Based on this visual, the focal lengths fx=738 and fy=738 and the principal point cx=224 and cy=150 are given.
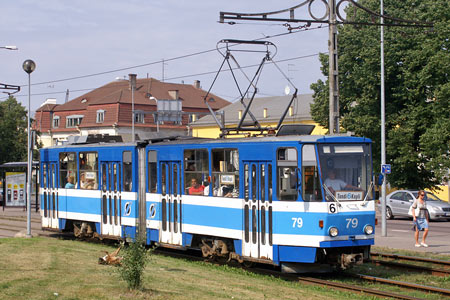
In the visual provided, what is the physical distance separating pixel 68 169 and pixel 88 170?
1276mm

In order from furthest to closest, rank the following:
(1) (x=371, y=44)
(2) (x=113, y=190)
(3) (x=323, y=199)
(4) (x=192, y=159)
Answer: (1) (x=371, y=44) → (2) (x=113, y=190) → (4) (x=192, y=159) → (3) (x=323, y=199)

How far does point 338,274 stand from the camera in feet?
52.8

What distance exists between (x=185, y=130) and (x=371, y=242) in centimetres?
6926

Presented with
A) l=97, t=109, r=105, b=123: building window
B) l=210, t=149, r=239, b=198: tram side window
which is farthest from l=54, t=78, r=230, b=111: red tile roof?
l=210, t=149, r=239, b=198: tram side window

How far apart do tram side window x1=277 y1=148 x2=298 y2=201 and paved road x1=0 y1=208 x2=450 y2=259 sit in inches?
282

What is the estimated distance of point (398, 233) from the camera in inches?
1066

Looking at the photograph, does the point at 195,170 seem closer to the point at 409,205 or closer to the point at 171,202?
the point at 171,202

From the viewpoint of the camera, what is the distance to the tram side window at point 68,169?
75.3 ft

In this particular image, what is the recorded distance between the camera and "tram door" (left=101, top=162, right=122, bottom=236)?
20.8 metres

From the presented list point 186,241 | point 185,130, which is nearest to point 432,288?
point 186,241

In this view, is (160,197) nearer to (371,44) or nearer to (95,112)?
(371,44)

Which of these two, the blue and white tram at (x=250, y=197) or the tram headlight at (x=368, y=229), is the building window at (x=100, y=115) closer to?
the blue and white tram at (x=250, y=197)

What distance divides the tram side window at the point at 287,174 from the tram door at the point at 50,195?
10868 millimetres

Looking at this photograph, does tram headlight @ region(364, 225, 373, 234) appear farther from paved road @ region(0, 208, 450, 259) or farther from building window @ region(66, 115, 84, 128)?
building window @ region(66, 115, 84, 128)
